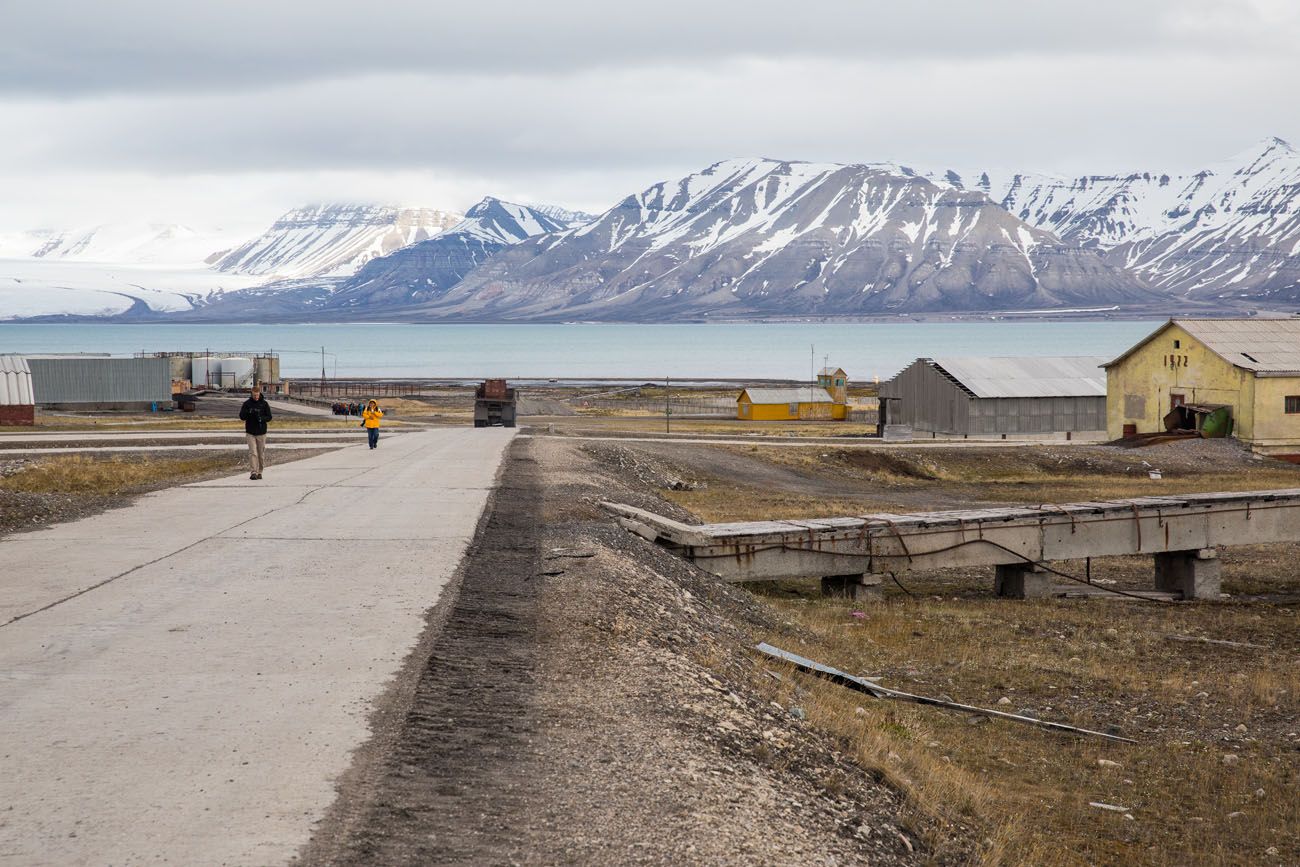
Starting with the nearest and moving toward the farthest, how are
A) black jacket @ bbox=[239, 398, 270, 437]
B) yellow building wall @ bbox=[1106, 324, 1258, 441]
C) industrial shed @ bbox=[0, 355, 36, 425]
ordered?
black jacket @ bbox=[239, 398, 270, 437] < yellow building wall @ bbox=[1106, 324, 1258, 441] < industrial shed @ bbox=[0, 355, 36, 425]

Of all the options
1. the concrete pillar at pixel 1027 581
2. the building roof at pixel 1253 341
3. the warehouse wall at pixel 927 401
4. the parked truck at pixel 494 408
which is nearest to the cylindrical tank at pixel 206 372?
the parked truck at pixel 494 408

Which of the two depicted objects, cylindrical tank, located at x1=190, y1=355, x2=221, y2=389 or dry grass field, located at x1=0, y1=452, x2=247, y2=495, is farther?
cylindrical tank, located at x1=190, y1=355, x2=221, y2=389

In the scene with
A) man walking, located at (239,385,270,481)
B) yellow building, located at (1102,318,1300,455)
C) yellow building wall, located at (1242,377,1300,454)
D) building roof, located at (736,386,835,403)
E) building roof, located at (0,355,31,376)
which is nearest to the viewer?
man walking, located at (239,385,270,481)

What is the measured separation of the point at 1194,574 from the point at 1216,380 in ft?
116

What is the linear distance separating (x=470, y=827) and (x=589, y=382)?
17961 cm

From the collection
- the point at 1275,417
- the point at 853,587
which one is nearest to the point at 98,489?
the point at 853,587

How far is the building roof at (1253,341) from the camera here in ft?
192

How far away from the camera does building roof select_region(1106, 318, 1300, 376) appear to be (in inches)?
2309

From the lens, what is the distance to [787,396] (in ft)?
349

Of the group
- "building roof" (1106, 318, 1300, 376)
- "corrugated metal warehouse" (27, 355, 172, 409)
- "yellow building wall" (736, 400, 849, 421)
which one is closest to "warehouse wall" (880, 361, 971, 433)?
"building roof" (1106, 318, 1300, 376)

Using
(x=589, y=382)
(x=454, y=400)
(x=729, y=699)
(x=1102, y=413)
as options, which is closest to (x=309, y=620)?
(x=729, y=699)

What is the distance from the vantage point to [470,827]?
8.32m

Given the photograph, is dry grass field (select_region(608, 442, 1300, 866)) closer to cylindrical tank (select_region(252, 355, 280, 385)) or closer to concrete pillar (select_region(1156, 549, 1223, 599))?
concrete pillar (select_region(1156, 549, 1223, 599))

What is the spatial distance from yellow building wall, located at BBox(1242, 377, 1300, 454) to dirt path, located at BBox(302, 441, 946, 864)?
159 ft
